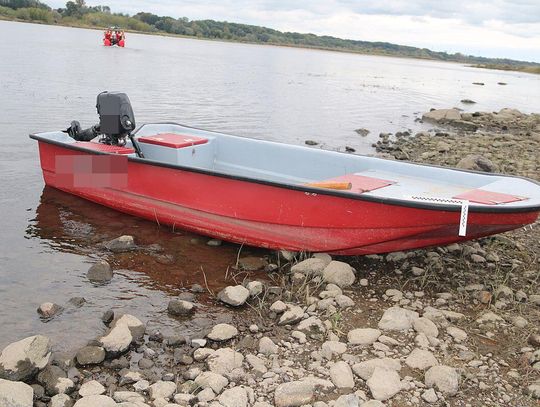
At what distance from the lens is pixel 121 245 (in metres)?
6.80

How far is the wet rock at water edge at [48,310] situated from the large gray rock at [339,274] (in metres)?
2.74

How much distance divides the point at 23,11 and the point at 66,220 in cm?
8500

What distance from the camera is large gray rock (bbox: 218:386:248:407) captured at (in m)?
3.76

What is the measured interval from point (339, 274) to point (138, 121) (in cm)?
1179

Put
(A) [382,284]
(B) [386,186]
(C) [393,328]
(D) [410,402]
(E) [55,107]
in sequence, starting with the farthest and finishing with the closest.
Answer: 1. (E) [55,107]
2. (B) [386,186]
3. (A) [382,284]
4. (C) [393,328]
5. (D) [410,402]

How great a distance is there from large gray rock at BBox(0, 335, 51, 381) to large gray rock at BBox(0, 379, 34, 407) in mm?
231

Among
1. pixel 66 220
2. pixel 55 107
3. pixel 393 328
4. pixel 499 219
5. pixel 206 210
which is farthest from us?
pixel 55 107

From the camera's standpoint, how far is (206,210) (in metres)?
6.92

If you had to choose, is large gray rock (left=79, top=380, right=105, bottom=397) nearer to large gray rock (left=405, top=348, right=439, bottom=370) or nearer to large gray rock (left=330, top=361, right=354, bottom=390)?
large gray rock (left=330, top=361, right=354, bottom=390)

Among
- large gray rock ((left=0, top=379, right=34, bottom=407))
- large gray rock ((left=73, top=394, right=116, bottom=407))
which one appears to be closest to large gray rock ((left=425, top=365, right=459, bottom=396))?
large gray rock ((left=73, top=394, right=116, bottom=407))

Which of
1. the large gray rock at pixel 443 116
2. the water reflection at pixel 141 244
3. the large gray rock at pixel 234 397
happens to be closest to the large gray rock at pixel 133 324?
the water reflection at pixel 141 244

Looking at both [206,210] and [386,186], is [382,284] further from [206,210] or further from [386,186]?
[206,210]

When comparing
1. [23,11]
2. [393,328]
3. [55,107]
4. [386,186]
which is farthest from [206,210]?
[23,11]

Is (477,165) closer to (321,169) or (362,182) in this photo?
(321,169)
